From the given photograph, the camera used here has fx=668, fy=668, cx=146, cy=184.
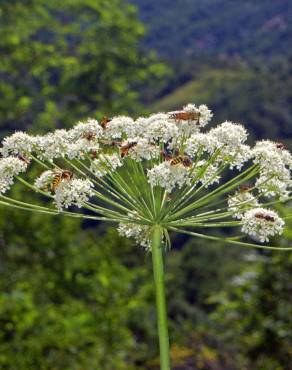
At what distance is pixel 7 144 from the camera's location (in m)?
4.50

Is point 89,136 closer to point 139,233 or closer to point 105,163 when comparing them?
point 105,163

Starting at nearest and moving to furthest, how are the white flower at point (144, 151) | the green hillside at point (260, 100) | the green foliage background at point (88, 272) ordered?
the white flower at point (144, 151) → the green foliage background at point (88, 272) → the green hillside at point (260, 100)

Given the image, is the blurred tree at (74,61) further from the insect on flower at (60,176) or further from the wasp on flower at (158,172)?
the insect on flower at (60,176)

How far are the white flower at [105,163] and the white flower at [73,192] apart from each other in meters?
0.19

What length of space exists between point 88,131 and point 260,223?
4.23ft

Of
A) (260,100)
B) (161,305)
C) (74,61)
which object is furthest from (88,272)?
(260,100)

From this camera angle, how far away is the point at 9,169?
4.36m

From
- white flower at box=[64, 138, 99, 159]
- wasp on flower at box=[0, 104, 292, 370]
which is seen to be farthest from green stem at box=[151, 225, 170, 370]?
white flower at box=[64, 138, 99, 159]

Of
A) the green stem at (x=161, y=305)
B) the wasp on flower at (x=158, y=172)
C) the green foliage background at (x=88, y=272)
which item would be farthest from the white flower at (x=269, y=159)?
the green foliage background at (x=88, y=272)

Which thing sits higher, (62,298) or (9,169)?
(62,298)

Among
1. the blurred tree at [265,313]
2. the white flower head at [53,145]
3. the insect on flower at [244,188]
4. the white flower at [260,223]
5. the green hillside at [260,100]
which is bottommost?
the white flower at [260,223]

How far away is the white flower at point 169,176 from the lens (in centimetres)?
403

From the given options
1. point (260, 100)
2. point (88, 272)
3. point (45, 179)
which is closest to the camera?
point (45, 179)

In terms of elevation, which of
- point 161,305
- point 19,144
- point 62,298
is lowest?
point 161,305
